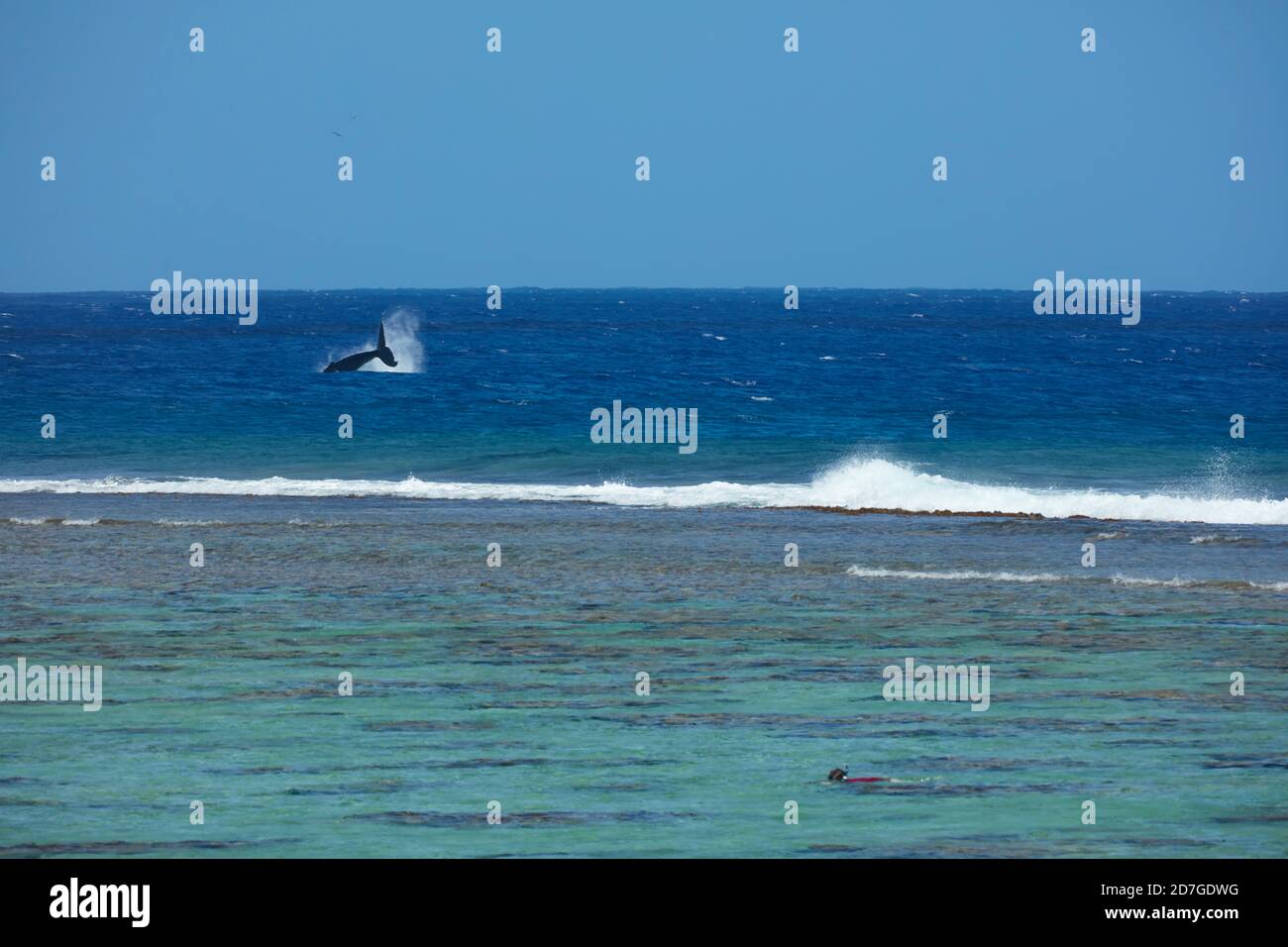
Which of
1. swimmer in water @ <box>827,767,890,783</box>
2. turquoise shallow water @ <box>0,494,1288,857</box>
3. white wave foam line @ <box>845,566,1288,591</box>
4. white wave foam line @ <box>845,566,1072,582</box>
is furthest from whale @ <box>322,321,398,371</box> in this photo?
swimmer in water @ <box>827,767,890,783</box>

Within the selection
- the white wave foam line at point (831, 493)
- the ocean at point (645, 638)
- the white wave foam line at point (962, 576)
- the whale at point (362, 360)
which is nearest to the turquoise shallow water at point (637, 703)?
the ocean at point (645, 638)

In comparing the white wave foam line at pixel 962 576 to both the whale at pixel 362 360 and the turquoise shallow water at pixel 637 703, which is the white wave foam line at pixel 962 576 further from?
the whale at pixel 362 360

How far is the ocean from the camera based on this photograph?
10.3 metres

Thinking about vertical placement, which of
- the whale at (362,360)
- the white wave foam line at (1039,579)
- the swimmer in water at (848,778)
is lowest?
the swimmer in water at (848,778)

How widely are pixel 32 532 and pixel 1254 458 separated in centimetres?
2971

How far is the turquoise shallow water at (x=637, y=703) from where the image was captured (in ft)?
33.0

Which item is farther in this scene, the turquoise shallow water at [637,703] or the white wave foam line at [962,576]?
the white wave foam line at [962,576]

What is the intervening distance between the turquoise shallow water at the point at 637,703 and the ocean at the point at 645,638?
0.17 feet

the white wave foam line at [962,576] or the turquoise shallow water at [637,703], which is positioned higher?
the white wave foam line at [962,576]

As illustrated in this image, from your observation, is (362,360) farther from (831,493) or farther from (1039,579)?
(1039,579)

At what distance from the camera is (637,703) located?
1348 cm

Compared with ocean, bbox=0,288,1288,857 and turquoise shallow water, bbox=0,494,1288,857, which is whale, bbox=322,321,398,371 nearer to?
ocean, bbox=0,288,1288,857

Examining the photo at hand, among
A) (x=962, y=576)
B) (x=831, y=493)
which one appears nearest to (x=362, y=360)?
(x=831, y=493)

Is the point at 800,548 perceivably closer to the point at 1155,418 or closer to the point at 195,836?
the point at 195,836
